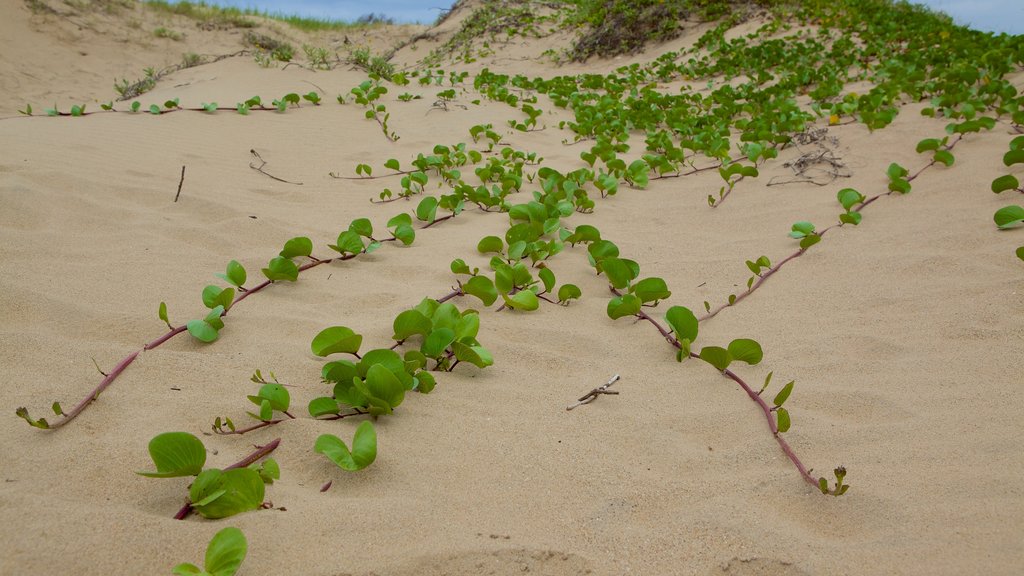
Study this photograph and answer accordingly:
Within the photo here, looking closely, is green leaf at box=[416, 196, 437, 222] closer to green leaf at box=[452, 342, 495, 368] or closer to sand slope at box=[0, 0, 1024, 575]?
sand slope at box=[0, 0, 1024, 575]

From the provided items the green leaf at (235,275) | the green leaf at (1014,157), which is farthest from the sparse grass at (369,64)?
the green leaf at (1014,157)

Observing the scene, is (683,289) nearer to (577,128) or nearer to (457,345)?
(457,345)

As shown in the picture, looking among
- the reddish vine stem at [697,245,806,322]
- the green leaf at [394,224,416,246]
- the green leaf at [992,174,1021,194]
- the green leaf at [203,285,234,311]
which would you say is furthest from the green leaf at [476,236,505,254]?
the green leaf at [992,174,1021,194]

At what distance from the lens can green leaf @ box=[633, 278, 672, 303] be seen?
2.09 metres

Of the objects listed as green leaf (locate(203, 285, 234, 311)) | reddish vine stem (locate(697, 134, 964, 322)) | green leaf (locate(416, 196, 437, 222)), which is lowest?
green leaf (locate(203, 285, 234, 311))

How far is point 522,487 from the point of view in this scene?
127 cm

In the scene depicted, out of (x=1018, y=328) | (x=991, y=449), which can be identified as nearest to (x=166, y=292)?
A: (x=991, y=449)

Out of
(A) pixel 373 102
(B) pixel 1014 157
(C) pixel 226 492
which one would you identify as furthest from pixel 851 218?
(A) pixel 373 102

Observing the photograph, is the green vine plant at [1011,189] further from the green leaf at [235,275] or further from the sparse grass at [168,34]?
the sparse grass at [168,34]

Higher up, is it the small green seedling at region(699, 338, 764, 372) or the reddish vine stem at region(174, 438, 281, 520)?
the small green seedling at region(699, 338, 764, 372)

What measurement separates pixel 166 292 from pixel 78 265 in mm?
368

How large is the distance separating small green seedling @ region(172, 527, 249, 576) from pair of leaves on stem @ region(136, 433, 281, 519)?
0.35 feet

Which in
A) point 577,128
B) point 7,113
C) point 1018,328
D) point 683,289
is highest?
point 577,128

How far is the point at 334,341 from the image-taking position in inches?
61.6
